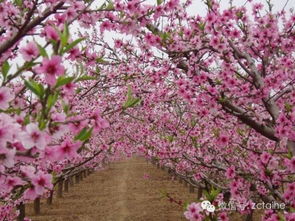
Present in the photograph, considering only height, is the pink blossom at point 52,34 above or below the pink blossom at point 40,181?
above

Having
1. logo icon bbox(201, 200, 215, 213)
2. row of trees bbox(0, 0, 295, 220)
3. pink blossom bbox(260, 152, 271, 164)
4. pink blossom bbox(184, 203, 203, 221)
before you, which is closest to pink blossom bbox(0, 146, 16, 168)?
row of trees bbox(0, 0, 295, 220)

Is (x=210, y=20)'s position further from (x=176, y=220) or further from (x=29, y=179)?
(x=176, y=220)

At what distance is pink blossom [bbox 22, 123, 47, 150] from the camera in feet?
6.59

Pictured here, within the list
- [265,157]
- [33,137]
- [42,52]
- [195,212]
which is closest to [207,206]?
[195,212]

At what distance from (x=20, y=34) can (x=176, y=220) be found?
45.9 ft

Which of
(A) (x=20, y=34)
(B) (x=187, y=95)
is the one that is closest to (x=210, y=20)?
(B) (x=187, y=95)

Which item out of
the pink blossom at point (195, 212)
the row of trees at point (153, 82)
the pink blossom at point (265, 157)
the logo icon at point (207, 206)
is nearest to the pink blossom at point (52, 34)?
the row of trees at point (153, 82)

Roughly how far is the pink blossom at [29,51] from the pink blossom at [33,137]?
68 cm

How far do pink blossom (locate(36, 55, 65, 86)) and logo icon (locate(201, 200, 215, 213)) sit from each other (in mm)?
2328

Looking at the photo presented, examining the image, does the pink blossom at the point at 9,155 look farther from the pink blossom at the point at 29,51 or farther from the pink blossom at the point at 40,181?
the pink blossom at the point at 29,51

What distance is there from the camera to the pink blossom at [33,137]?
2008 mm

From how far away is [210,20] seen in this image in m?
5.60

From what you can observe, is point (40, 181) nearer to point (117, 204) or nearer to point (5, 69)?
point (5, 69)

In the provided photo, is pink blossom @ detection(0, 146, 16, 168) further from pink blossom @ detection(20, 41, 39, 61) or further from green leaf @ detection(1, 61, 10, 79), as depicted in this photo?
pink blossom @ detection(20, 41, 39, 61)
